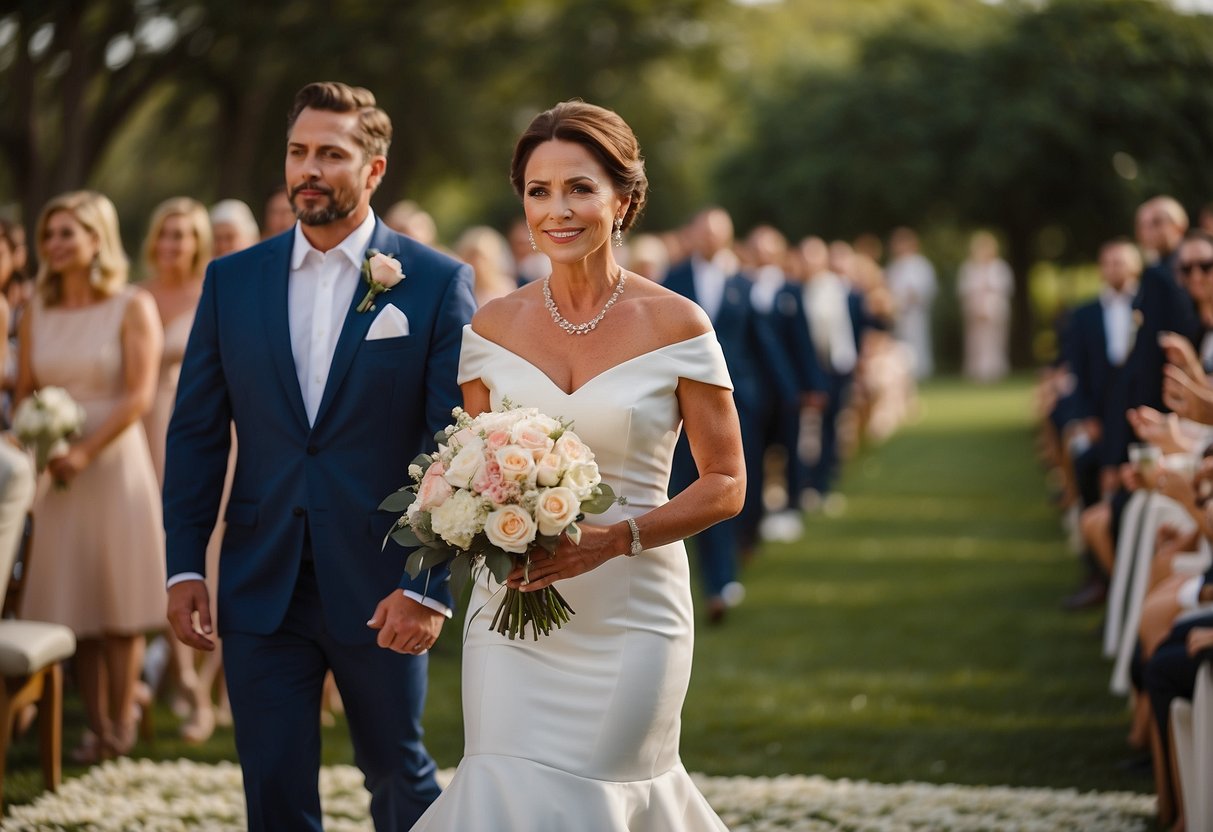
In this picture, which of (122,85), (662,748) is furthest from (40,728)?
(122,85)

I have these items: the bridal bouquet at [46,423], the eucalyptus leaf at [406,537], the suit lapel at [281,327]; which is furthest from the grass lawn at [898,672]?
the eucalyptus leaf at [406,537]

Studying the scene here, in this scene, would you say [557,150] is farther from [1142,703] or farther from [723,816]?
[1142,703]

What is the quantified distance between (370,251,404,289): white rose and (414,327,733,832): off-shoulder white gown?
61 centimetres

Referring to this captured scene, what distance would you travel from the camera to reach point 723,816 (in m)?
6.53

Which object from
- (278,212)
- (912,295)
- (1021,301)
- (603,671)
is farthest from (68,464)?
(1021,301)

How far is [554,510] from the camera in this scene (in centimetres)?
384

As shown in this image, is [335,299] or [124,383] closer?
[335,299]

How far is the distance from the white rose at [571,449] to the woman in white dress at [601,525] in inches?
7.9

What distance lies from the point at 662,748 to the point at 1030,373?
35.2m

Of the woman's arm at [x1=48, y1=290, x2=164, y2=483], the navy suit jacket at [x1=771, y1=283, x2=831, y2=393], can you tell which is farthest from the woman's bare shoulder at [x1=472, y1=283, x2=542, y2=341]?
the navy suit jacket at [x1=771, y1=283, x2=831, y2=393]

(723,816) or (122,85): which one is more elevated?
(122,85)

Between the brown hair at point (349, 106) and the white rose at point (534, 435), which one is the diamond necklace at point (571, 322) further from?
the brown hair at point (349, 106)

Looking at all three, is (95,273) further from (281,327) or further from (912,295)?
(912,295)

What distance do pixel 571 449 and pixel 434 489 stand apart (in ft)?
1.17
